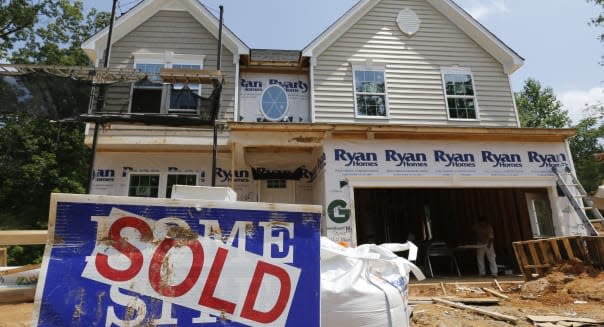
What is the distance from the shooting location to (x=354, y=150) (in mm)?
8531

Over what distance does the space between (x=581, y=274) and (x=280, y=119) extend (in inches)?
319

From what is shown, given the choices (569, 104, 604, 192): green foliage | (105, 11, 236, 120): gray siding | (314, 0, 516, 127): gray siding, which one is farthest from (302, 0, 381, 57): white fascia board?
(569, 104, 604, 192): green foliage

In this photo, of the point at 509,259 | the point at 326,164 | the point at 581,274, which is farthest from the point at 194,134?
the point at 509,259

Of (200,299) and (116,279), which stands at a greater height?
(116,279)

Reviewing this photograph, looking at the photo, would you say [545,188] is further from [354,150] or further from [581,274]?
[354,150]

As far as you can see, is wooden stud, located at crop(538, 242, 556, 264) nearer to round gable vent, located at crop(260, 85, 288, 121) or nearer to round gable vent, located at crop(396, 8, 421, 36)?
round gable vent, located at crop(260, 85, 288, 121)

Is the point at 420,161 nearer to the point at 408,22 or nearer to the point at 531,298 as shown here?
the point at 531,298

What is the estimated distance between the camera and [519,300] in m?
6.14

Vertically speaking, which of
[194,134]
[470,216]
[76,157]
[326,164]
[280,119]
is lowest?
[470,216]

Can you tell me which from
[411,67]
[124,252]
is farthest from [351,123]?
[124,252]

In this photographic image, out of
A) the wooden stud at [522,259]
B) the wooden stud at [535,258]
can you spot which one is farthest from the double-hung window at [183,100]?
the wooden stud at [535,258]

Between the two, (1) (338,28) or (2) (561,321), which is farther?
(1) (338,28)

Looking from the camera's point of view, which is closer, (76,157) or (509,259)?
(509,259)

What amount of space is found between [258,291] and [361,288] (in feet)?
3.64
